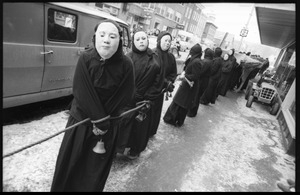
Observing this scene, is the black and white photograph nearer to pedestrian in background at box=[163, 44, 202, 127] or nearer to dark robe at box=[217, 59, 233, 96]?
pedestrian in background at box=[163, 44, 202, 127]

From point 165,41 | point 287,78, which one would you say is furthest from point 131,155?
point 287,78

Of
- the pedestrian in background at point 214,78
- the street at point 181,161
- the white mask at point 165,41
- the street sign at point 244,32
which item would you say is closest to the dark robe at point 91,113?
the street at point 181,161

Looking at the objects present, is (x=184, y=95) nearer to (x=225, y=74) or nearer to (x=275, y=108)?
(x=225, y=74)

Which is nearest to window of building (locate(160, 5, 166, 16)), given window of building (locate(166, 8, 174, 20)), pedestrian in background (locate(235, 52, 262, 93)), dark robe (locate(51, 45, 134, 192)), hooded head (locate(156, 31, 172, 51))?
window of building (locate(166, 8, 174, 20))

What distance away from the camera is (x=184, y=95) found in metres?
4.52

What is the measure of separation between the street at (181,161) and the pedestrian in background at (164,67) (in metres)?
0.70

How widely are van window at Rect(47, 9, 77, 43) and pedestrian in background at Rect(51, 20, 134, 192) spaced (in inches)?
85.1

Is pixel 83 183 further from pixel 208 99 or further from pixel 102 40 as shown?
pixel 208 99

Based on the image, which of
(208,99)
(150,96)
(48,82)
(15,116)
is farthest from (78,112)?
(208,99)

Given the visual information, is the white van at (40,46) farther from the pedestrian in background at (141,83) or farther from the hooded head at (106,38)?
the hooded head at (106,38)

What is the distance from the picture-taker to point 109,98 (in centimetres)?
189

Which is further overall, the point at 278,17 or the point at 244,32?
the point at 244,32

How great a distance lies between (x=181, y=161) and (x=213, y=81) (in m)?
4.12

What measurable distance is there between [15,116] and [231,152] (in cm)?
439
